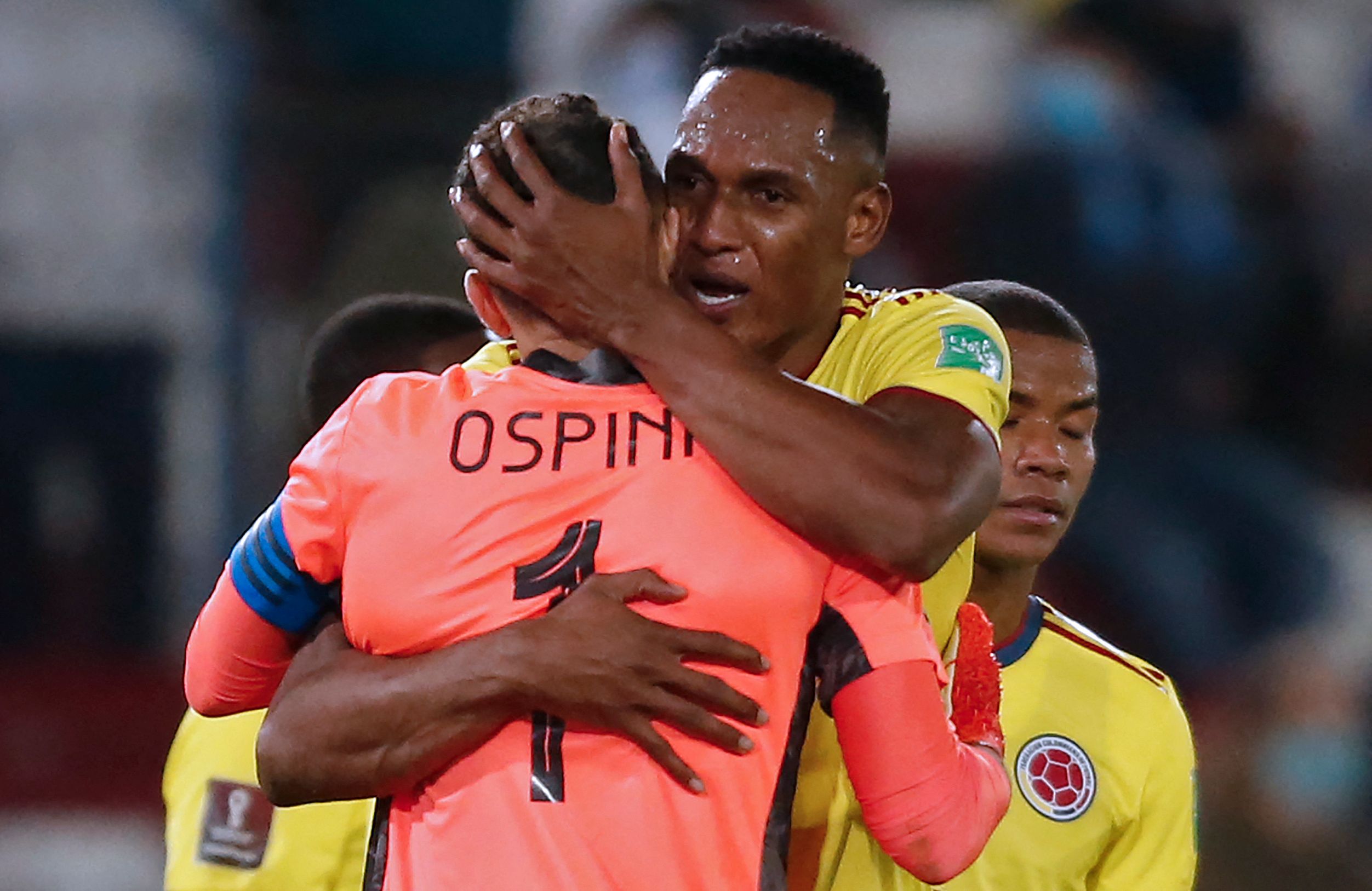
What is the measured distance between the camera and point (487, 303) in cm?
195

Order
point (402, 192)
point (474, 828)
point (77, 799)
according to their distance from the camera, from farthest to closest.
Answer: point (402, 192) < point (77, 799) < point (474, 828)

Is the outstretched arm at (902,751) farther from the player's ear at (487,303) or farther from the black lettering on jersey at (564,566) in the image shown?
the player's ear at (487,303)

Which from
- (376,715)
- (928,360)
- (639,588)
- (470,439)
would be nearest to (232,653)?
(376,715)

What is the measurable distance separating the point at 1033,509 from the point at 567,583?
4.80ft

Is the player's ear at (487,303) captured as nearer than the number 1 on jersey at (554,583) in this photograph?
No

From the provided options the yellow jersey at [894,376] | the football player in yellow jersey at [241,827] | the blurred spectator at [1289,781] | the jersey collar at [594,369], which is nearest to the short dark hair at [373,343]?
the football player in yellow jersey at [241,827]

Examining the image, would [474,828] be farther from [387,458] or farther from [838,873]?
[838,873]

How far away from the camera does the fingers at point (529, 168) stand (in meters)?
1.85

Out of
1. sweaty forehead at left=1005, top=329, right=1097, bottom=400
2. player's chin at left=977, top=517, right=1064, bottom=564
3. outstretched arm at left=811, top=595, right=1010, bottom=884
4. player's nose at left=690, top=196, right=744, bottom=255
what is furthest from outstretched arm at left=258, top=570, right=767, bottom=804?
sweaty forehead at left=1005, top=329, right=1097, bottom=400

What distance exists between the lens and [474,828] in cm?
178

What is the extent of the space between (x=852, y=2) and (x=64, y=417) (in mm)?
3462

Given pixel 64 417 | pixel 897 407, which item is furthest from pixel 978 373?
pixel 64 417

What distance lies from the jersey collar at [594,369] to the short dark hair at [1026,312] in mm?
1320

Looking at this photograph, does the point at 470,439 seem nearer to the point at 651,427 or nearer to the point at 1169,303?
the point at 651,427
